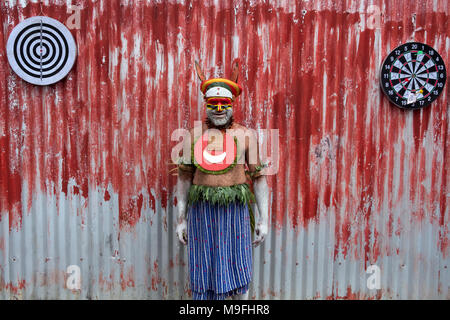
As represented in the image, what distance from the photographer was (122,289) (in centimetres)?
276

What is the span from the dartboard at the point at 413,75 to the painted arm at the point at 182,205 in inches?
72.7

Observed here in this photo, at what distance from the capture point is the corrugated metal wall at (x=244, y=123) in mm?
2613

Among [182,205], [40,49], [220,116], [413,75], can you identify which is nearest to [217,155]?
[220,116]

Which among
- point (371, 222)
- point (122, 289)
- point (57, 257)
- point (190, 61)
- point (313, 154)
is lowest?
point (122, 289)

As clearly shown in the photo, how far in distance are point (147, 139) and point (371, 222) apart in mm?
2085

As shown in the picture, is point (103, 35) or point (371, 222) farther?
point (371, 222)

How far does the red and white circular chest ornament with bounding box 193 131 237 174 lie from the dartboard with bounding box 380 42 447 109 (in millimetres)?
1510

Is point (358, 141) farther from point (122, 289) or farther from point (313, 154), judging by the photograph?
point (122, 289)

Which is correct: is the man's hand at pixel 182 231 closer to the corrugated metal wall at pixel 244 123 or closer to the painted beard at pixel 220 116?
the corrugated metal wall at pixel 244 123

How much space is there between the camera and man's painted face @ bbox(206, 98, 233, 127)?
2.06 meters

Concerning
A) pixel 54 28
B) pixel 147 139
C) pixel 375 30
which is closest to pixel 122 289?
pixel 147 139

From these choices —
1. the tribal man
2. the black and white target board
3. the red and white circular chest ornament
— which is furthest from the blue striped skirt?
the black and white target board

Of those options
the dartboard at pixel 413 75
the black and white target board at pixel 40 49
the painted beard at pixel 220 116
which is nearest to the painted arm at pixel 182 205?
the painted beard at pixel 220 116

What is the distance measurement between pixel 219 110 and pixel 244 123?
651mm
